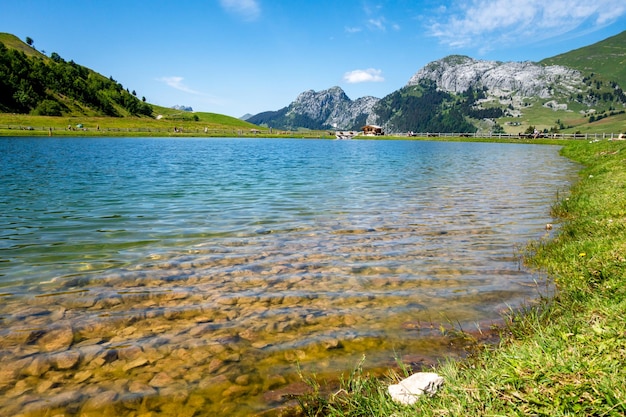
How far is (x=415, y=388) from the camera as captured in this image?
455 cm

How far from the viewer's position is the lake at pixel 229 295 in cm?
593

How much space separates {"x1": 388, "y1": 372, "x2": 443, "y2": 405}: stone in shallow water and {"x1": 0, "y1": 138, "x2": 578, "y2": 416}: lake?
0.95 meters

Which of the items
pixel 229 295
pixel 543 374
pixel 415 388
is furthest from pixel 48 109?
pixel 543 374

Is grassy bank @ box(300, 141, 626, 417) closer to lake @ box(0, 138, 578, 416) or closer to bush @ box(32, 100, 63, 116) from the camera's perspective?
lake @ box(0, 138, 578, 416)

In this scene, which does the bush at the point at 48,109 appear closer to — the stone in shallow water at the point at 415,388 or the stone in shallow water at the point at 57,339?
the stone in shallow water at the point at 57,339

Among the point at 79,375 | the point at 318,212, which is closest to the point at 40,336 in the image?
the point at 79,375

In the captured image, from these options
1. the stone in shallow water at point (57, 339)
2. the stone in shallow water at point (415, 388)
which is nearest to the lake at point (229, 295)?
the stone in shallow water at point (57, 339)

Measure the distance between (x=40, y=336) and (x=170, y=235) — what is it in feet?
25.5

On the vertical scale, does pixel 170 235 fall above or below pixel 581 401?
below

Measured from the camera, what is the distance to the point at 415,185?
31375mm

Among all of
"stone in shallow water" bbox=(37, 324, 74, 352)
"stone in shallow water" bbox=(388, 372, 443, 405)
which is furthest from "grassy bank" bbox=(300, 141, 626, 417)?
"stone in shallow water" bbox=(37, 324, 74, 352)

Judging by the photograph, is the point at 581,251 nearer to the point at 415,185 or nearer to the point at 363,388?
the point at 363,388

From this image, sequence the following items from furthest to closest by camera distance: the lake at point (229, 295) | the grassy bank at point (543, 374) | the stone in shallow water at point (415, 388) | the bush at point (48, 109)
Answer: the bush at point (48, 109)
the lake at point (229, 295)
the stone in shallow water at point (415, 388)
the grassy bank at point (543, 374)

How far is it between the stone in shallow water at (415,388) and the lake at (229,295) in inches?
37.5
